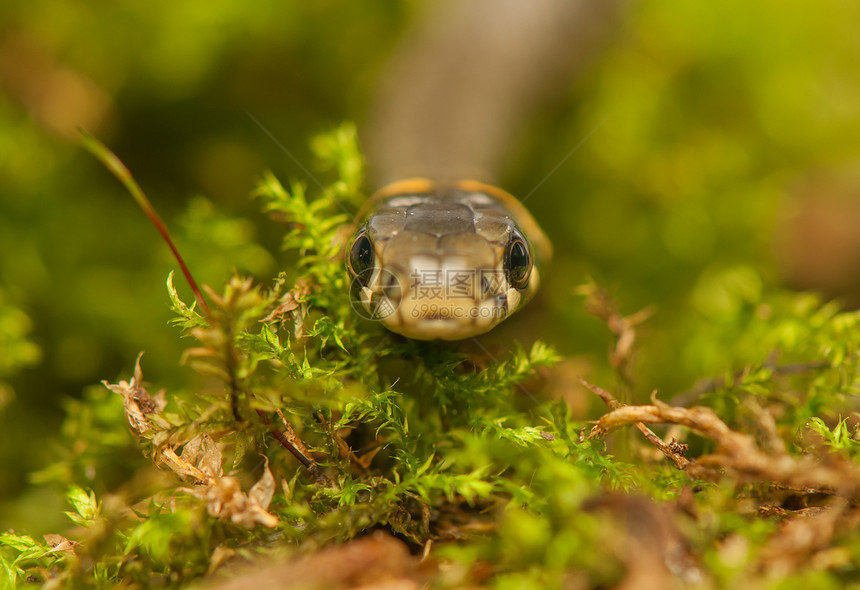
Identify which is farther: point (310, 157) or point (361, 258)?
point (310, 157)

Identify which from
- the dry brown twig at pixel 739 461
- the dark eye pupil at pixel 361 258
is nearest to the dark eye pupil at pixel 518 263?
the dark eye pupil at pixel 361 258

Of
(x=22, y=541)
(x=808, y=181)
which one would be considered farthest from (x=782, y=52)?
(x=22, y=541)

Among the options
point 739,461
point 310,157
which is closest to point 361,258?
point 739,461

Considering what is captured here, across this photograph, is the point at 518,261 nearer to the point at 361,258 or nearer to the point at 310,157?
the point at 361,258

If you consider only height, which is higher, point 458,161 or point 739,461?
point 739,461

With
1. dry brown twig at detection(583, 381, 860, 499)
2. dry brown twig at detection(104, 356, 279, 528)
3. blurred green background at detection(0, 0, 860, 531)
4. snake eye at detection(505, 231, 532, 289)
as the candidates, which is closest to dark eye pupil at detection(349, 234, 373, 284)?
snake eye at detection(505, 231, 532, 289)

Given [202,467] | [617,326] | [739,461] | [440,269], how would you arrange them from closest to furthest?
[739,461] < [202,467] < [440,269] < [617,326]

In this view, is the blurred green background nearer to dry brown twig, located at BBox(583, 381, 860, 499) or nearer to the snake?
the snake

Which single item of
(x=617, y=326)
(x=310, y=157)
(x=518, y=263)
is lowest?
(x=310, y=157)
